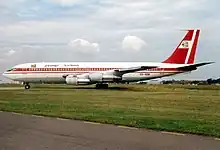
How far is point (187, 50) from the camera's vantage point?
5162 cm

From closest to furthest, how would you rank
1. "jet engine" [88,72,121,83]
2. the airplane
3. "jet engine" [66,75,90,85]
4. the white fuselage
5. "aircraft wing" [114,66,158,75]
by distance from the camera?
"aircraft wing" [114,66,158,75], "jet engine" [66,75,90,85], "jet engine" [88,72,121,83], the airplane, the white fuselage

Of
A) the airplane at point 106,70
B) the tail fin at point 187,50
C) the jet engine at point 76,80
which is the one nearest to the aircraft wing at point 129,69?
the airplane at point 106,70

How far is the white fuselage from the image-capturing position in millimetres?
50312

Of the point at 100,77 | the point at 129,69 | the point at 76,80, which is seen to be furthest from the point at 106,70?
the point at 76,80

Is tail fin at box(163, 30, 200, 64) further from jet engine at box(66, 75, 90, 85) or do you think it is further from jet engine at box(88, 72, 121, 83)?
jet engine at box(66, 75, 90, 85)

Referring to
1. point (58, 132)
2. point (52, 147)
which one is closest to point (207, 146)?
point (52, 147)

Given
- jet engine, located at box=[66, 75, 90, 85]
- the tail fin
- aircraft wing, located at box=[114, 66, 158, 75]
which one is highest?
the tail fin

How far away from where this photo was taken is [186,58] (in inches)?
2032

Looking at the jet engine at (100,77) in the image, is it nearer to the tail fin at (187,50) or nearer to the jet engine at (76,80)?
the jet engine at (76,80)

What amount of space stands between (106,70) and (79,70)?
340 cm

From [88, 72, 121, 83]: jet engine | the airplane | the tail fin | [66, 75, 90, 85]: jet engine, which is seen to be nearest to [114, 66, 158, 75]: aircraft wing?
the airplane

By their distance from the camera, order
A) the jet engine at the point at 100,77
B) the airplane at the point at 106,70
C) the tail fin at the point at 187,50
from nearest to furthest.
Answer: the jet engine at the point at 100,77
the airplane at the point at 106,70
the tail fin at the point at 187,50

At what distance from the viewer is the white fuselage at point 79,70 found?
50312 mm

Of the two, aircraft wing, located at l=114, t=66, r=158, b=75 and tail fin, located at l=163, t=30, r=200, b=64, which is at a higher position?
tail fin, located at l=163, t=30, r=200, b=64
